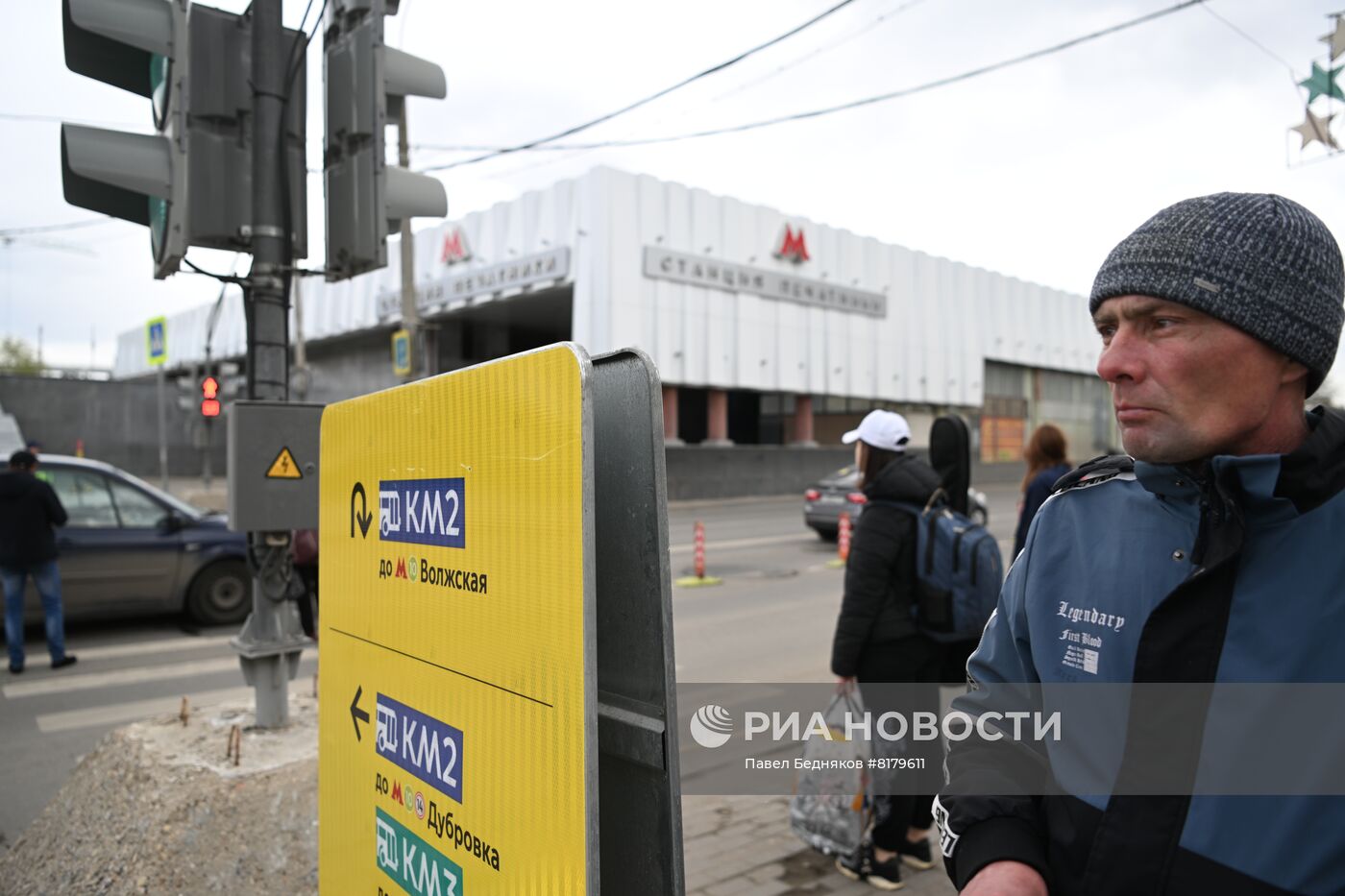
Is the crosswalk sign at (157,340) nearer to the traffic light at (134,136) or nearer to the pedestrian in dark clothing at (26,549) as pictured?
the pedestrian in dark clothing at (26,549)

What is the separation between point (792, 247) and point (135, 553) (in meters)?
25.4

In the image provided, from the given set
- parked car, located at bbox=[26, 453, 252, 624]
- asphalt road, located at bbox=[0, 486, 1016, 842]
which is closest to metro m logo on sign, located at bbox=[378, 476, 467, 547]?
asphalt road, located at bbox=[0, 486, 1016, 842]

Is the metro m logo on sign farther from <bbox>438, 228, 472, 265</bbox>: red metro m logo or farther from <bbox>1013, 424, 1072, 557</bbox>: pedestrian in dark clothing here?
<bbox>438, 228, 472, 265</bbox>: red metro m logo

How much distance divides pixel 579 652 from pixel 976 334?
42012 millimetres

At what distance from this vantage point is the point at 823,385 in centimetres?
3341

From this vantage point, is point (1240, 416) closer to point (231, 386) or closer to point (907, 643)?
point (907, 643)

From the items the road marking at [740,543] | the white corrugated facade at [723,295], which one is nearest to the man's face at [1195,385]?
the road marking at [740,543]

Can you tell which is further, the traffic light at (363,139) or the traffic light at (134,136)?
the traffic light at (363,139)

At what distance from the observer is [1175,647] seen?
4.11 feet

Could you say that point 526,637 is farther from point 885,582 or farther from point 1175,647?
point 885,582

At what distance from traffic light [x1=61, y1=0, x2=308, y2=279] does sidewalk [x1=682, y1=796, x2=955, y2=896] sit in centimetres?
336

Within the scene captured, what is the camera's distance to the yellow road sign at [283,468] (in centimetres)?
418

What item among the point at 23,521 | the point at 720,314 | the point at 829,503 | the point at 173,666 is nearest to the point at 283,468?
the point at 173,666

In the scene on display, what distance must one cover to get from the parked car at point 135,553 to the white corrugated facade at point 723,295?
12.7 meters
